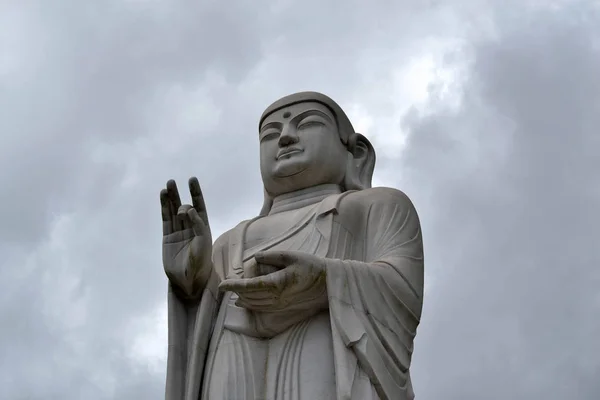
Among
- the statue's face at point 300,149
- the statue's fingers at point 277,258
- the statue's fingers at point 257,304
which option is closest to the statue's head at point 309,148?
the statue's face at point 300,149

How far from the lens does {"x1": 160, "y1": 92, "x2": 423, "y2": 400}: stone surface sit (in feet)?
28.1

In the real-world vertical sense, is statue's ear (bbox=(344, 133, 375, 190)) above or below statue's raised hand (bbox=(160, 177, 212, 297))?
above

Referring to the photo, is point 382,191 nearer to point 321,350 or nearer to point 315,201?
point 315,201

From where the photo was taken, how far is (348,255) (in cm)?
950

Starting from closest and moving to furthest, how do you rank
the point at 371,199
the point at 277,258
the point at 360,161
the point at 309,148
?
the point at 277,258, the point at 371,199, the point at 309,148, the point at 360,161

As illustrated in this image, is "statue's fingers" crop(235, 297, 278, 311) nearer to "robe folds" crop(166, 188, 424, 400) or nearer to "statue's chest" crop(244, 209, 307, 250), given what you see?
"robe folds" crop(166, 188, 424, 400)

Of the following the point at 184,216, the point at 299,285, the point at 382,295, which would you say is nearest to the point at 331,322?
the point at 299,285

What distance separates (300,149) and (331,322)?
8.04 ft

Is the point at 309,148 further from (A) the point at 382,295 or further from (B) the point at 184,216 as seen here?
(A) the point at 382,295

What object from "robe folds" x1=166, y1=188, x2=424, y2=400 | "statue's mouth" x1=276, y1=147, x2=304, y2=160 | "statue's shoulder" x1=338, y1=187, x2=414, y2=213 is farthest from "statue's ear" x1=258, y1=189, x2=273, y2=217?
"statue's shoulder" x1=338, y1=187, x2=414, y2=213

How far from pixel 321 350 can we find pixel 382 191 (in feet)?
6.54

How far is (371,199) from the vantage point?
9.91 meters

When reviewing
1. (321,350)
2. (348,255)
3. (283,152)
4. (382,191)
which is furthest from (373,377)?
(283,152)

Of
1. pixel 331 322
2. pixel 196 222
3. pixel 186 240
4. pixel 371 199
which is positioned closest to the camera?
pixel 331 322
